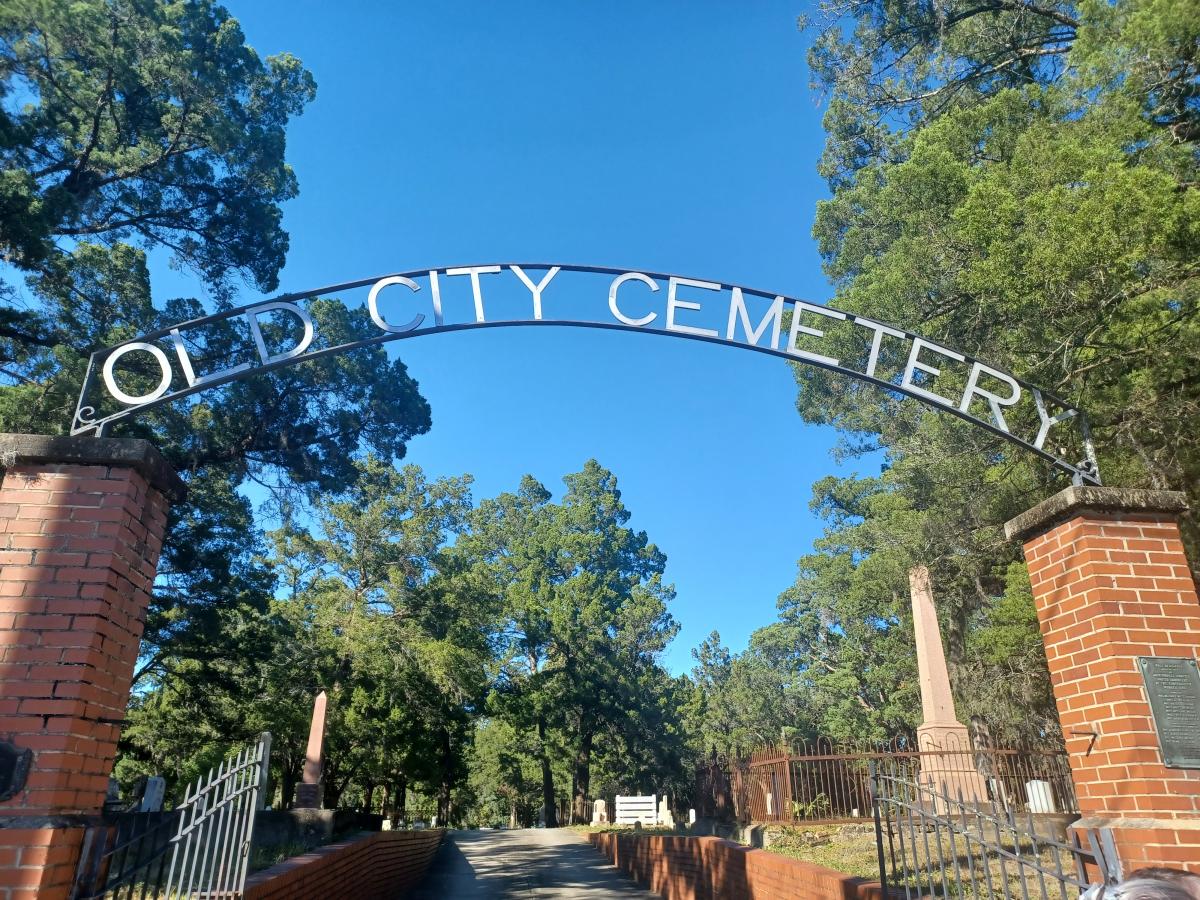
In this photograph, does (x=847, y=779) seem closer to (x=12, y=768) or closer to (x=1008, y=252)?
(x=1008, y=252)

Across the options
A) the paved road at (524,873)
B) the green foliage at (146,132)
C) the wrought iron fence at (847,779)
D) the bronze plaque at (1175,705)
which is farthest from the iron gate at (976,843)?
the green foliage at (146,132)

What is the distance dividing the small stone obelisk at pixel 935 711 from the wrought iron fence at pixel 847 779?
0.12 feet

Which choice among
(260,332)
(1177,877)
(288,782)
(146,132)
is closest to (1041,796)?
(1177,877)

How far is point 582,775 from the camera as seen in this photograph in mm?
37625

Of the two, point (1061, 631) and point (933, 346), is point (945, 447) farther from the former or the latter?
point (1061, 631)

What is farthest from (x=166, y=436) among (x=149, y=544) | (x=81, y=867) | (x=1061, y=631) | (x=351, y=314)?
(x=1061, y=631)

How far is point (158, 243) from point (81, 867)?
13122 millimetres

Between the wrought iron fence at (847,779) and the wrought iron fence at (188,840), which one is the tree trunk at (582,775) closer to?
the wrought iron fence at (847,779)

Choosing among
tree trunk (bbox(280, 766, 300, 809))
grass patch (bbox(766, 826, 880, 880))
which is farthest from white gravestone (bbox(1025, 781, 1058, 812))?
tree trunk (bbox(280, 766, 300, 809))

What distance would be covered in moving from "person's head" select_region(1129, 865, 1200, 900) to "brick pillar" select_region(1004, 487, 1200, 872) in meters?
2.03

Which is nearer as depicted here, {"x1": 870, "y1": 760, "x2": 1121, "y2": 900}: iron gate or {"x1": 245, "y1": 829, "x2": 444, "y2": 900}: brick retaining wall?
{"x1": 870, "y1": 760, "x2": 1121, "y2": 900}: iron gate

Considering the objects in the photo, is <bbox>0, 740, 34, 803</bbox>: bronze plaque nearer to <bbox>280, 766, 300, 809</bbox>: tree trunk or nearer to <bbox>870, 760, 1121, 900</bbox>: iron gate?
<bbox>870, 760, 1121, 900</bbox>: iron gate

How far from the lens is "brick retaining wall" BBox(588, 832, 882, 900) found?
20.1ft

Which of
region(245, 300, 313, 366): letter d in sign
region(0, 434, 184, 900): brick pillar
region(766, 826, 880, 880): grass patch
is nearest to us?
region(0, 434, 184, 900): brick pillar
